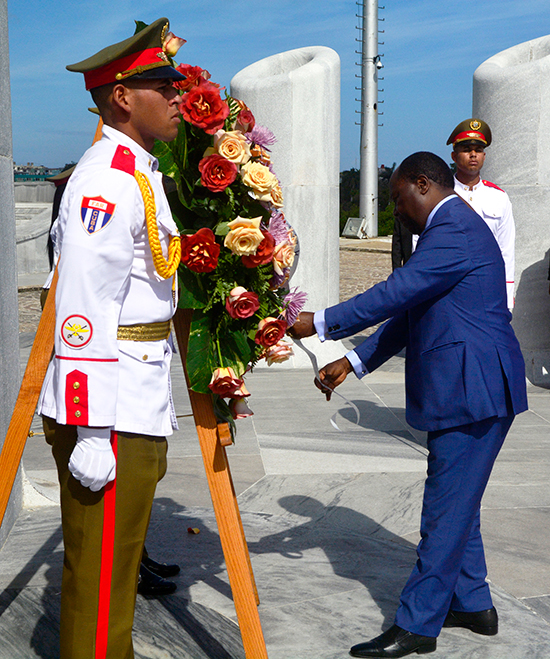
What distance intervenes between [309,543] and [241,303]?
1.93 meters

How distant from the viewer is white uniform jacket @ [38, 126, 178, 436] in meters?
2.13

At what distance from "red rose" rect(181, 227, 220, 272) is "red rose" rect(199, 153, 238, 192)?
14cm

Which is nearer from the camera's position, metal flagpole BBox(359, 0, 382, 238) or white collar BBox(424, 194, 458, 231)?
white collar BBox(424, 194, 458, 231)

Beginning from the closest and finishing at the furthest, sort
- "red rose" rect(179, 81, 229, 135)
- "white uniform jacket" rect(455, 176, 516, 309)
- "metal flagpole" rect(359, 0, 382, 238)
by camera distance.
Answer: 1. "red rose" rect(179, 81, 229, 135)
2. "white uniform jacket" rect(455, 176, 516, 309)
3. "metal flagpole" rect(359, 0, 382, 238)

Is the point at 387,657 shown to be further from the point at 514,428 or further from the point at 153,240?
the point at 514,428

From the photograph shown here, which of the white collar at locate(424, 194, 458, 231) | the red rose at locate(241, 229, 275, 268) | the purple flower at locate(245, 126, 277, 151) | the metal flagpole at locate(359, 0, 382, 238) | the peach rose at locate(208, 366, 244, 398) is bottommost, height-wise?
the peach rose at locate(208, 366, 244, 398)

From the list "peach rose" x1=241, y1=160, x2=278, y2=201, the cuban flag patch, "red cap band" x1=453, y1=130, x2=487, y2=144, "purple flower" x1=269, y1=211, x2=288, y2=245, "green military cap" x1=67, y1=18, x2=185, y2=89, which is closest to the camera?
the cuban flag patch

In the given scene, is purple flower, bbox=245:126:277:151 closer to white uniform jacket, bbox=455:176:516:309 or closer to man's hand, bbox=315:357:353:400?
man's hand, bbox=315:357:353:400

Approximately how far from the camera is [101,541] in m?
2.32

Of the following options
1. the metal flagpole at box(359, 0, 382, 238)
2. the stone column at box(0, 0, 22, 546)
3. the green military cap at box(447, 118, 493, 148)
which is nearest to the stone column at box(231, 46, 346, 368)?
the green military cap at box(447, 118, 493, 148)

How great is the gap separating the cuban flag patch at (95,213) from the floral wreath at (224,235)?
36 cm

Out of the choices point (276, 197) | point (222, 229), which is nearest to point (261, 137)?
point (276, 197)

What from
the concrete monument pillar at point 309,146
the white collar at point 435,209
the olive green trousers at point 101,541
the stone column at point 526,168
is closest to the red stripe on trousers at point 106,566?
the olive green trousers at point 101,541

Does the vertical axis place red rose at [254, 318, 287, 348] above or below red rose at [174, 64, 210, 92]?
→ below
